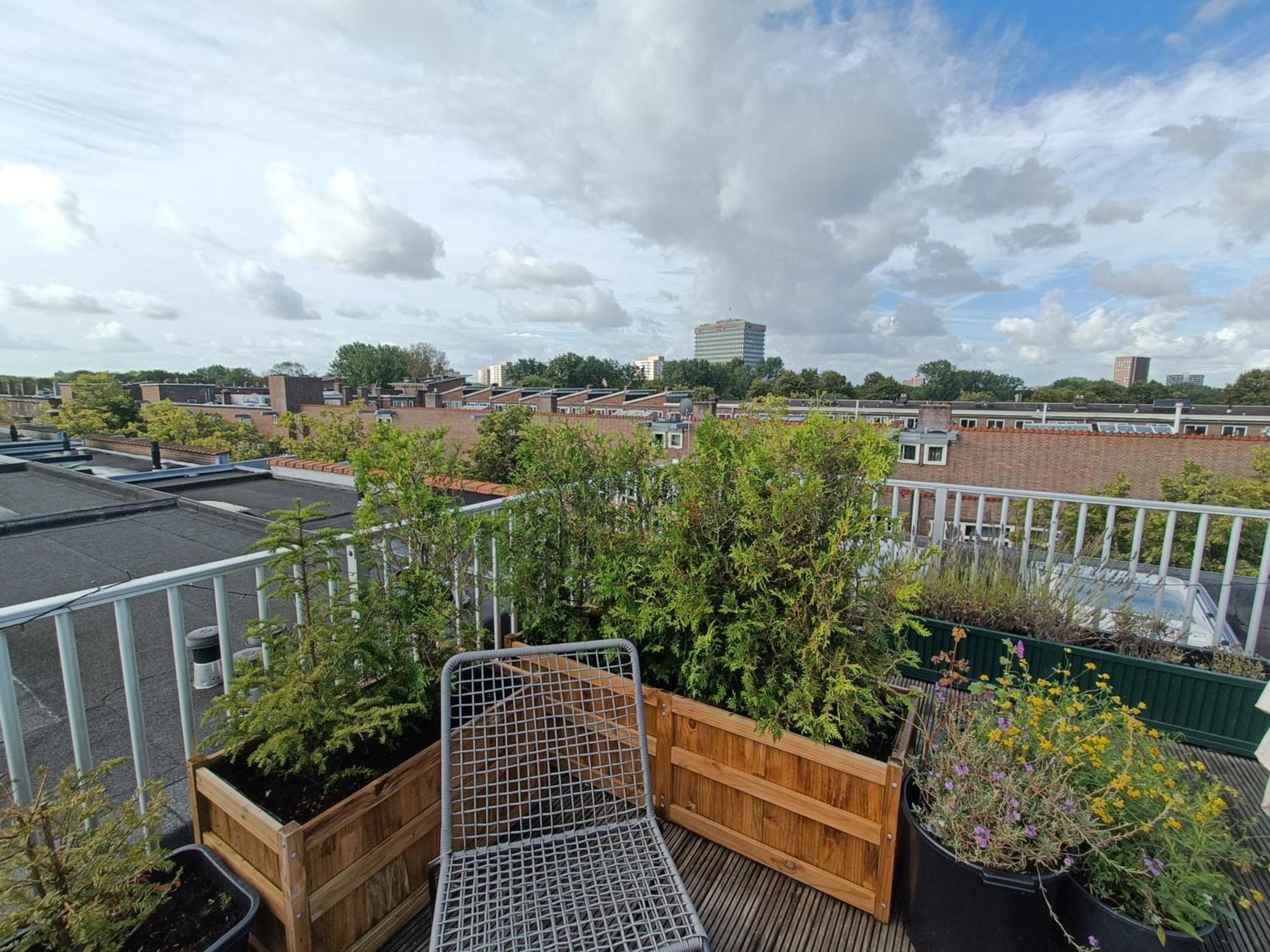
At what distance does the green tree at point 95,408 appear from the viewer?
22891mm

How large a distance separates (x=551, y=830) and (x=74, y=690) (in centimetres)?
135

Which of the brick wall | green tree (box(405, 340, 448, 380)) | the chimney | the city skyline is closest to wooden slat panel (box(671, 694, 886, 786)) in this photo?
the city skyline

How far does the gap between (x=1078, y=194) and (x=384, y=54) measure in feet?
28.4

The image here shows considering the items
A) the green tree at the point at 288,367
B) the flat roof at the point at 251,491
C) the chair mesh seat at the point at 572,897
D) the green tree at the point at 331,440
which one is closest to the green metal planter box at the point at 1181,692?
the chair mesh seat at the point at 572,897

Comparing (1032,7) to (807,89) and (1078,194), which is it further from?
(1078,194)

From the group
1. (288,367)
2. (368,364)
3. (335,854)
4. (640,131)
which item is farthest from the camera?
(288,367)

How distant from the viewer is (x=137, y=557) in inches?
218

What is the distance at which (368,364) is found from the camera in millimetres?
64000

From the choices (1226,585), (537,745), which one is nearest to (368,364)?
(537,745)

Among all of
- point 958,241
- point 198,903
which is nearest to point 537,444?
point 198,903

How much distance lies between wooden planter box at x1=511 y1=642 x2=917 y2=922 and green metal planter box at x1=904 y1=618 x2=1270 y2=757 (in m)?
0.95

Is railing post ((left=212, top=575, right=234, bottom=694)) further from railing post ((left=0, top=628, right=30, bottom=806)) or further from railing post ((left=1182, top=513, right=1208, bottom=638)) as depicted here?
railing post ((left=1182, top=513, right=1208, bottom=638))

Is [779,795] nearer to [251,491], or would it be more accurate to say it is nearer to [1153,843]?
[1153,843]

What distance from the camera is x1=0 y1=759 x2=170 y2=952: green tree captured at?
112 cm
